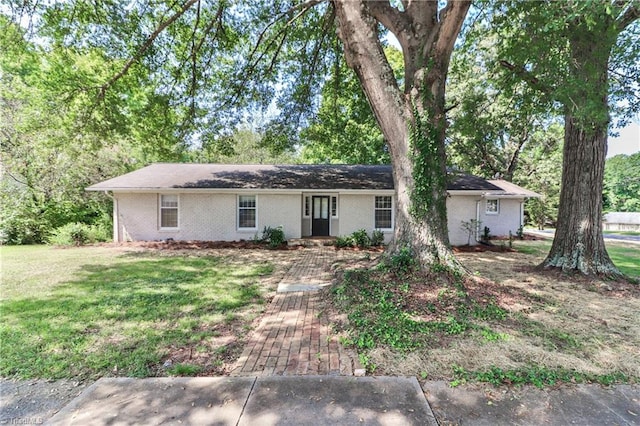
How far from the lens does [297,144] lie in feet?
45.5

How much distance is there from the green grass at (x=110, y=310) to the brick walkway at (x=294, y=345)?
66cm

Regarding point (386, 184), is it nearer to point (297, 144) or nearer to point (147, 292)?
point (297, 144)

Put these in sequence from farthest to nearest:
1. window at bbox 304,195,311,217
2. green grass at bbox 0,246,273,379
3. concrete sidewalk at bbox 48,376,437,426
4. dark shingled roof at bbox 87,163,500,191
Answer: window at bbox 304,195,311,217 < dark shingled roof at bbox 87,163,500,191 < green grass at bbox 0,246,273,379 < concrete sidewalk at bbox 48,376,437,426

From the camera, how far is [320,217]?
14.5 meters

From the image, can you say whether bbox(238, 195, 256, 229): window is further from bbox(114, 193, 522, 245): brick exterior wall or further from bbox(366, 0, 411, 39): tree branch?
bbox(366, 0, 411, 39): tree branch

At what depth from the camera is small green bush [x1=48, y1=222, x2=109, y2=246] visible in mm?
12516

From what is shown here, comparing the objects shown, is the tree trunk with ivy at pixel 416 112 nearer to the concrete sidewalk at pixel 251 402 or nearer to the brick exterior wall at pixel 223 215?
the concrete sidewalk at pixel 251 402

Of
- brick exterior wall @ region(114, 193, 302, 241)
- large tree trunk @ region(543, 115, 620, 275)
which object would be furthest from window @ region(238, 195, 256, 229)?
large tree trunk @ region(543, 115, 620, 275)

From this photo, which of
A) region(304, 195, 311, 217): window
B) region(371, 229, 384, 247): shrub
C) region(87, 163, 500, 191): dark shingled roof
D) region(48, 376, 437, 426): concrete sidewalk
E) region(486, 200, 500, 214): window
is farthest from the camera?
region(486, 200, 500, 214): window

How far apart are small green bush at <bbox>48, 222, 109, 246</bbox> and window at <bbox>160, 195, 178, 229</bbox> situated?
120 inches

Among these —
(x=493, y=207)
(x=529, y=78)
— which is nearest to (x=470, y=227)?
(x=493, y=207)

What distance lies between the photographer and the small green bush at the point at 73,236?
41.1ft

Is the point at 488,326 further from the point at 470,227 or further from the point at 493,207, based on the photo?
the point at 493,207

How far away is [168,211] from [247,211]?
3664mm
